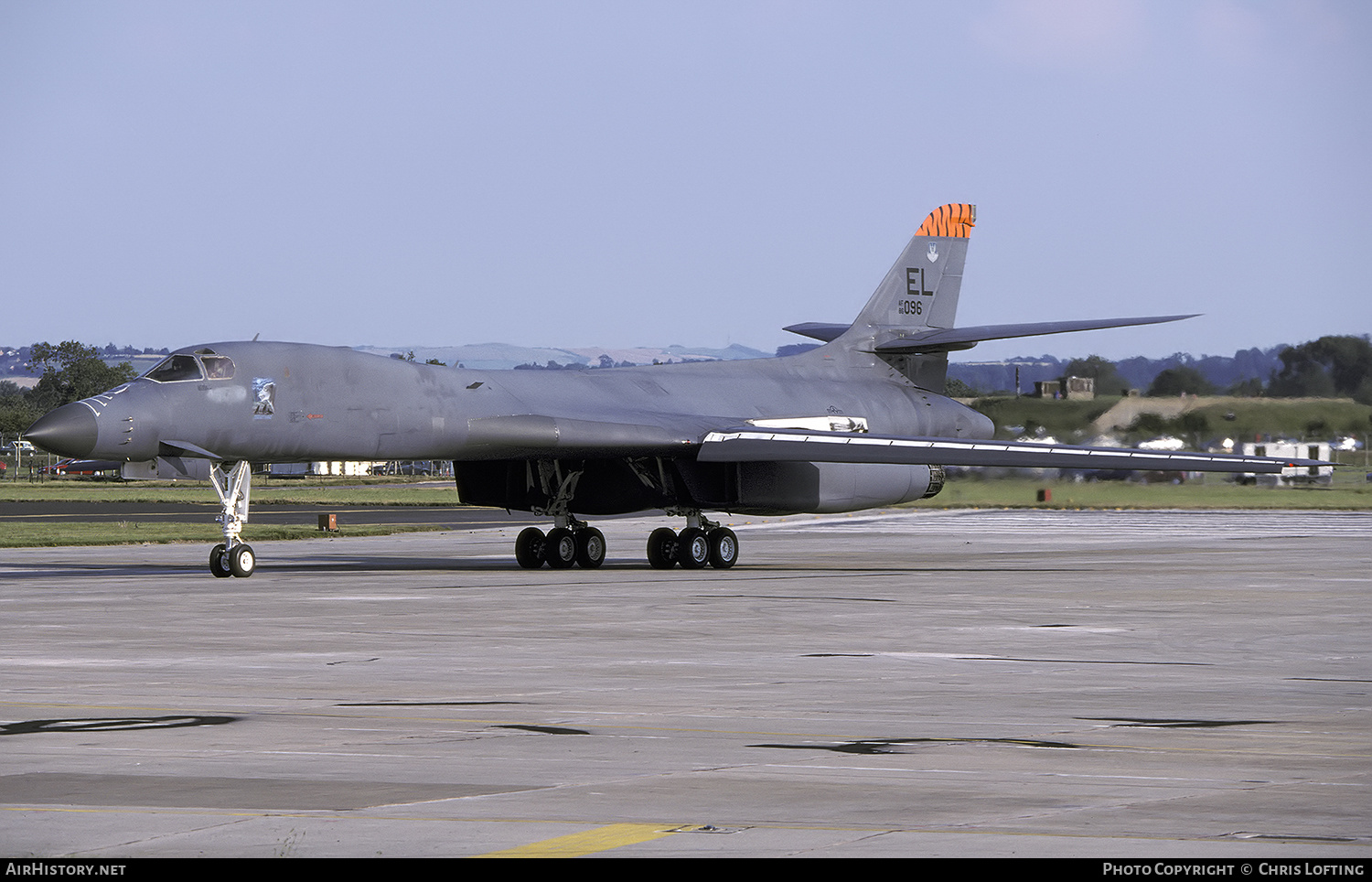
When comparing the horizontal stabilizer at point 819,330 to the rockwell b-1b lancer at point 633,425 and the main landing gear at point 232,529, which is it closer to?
the rockwell b-1b lancer at point 633,425

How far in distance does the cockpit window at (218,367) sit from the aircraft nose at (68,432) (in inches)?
64.4

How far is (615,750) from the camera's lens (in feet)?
29.0

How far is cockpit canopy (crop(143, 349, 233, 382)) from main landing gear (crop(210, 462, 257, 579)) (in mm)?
1337

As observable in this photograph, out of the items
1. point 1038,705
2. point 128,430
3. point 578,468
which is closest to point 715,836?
point 1038,705

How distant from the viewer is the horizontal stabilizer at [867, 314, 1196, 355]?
2834 cm

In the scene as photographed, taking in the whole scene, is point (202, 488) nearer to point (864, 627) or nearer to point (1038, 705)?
point (864, 627)

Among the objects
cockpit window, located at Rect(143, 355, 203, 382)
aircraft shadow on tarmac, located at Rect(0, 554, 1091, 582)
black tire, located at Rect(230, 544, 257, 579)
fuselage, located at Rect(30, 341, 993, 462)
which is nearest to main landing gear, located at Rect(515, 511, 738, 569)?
aircraft shadow on tarmac, located at Rect(0, 554, 1091, 582)

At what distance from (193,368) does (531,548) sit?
6807 millimetres

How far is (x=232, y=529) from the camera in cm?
2327

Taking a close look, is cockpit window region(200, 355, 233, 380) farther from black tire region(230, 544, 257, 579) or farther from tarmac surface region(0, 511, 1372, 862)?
tarmac surface region(0, 511, 1372, 862)

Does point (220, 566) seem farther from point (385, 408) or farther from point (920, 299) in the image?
point (920, 299)

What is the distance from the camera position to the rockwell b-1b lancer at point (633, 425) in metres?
22.7

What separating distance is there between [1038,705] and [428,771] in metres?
4.24

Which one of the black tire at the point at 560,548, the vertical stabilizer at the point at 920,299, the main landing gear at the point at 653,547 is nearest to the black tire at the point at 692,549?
the main landing gear at the point at 653,547
